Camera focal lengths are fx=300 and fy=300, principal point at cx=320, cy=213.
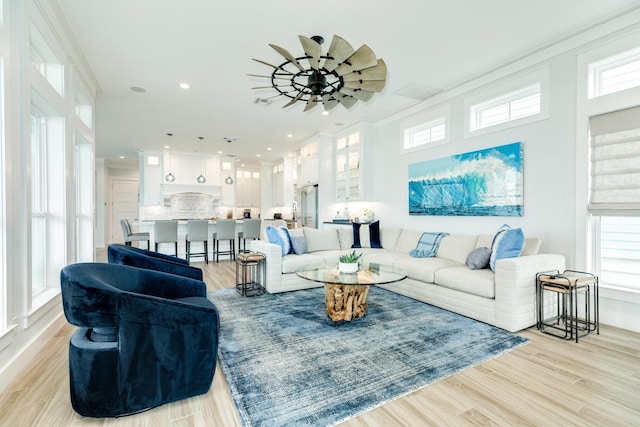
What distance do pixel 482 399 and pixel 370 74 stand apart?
254 cm

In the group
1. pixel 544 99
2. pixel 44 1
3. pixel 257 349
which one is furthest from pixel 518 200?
pixel 44 1

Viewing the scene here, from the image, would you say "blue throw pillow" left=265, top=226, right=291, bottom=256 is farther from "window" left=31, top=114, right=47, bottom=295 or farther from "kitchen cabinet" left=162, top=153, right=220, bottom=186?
"kitchen cabinet" left=162, top=153, right=220, bottom=186

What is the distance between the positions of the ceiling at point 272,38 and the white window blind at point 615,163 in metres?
0.99

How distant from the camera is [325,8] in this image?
2.69 m

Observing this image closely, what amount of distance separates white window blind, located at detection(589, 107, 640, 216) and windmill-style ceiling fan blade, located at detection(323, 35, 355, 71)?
2.70m

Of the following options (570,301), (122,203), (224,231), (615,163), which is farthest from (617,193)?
(122,203)

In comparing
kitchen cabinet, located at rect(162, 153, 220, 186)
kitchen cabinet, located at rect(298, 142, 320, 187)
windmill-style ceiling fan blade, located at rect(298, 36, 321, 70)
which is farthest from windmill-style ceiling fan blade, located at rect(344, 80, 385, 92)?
kitchen cabinet, located at rect(162, 153, 220, 186)

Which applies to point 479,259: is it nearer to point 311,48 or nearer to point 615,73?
point 615,73

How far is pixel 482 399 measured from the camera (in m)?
1.87

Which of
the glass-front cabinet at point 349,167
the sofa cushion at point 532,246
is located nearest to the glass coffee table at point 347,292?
the sofa cushion at point 532,246

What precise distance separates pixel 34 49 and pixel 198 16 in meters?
1.54

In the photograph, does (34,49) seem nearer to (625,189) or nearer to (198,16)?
(198,16)

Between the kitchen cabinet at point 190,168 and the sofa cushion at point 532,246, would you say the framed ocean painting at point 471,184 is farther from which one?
the kitchen cabinet at point 190,168

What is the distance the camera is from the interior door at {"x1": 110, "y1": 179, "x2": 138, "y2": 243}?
11055mm
